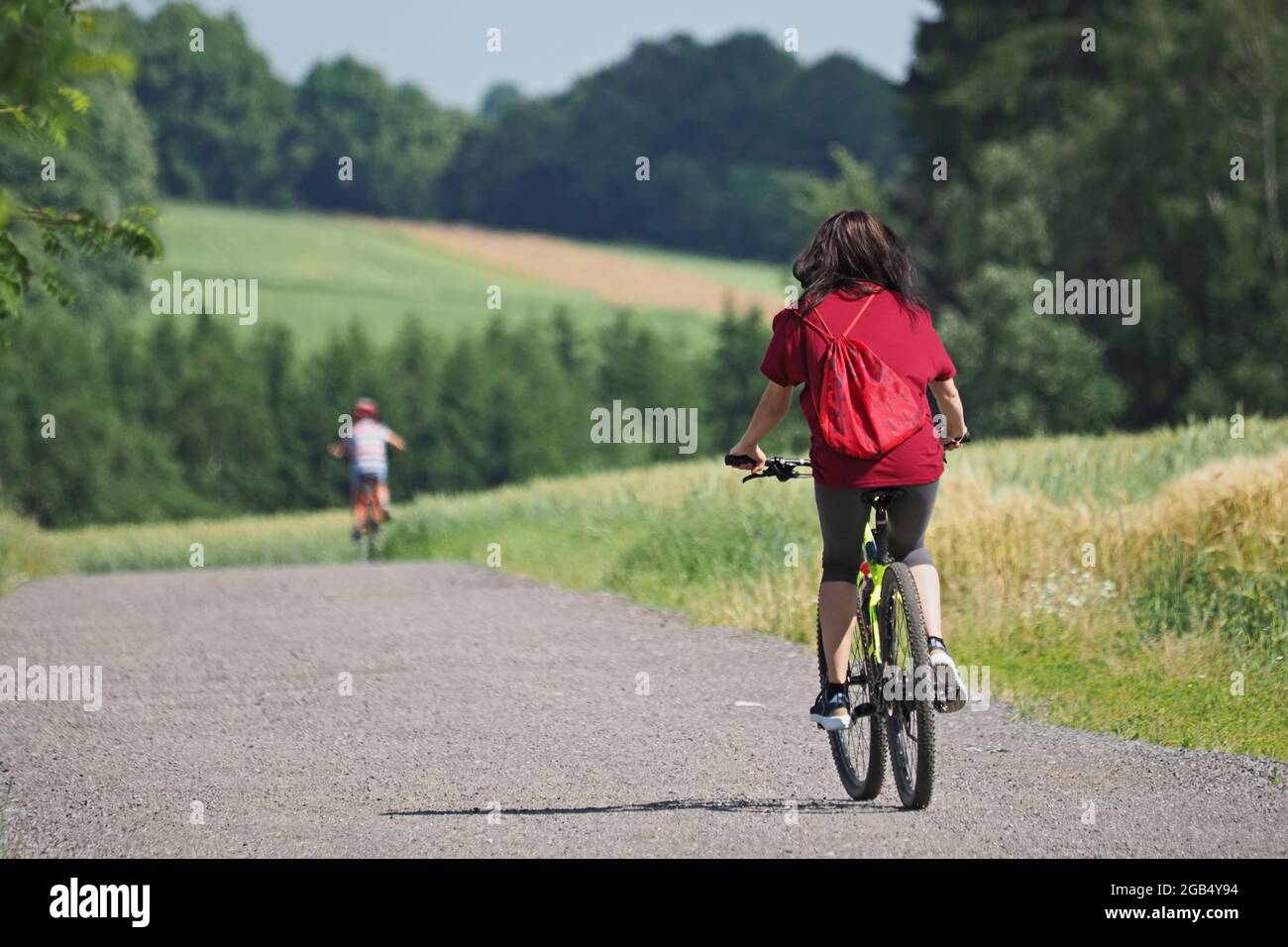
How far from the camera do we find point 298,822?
258 inches

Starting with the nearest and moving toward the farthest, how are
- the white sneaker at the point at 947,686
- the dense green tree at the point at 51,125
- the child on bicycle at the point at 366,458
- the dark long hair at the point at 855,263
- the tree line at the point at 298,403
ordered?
1. the dense green tree at the point at 51,125
2. the white sneaker at the point at 947,686
3. the dark long hair at the point at 855,263
4. the child on bicycle at the point at 366,458
5. the tree line at the point at 298,403

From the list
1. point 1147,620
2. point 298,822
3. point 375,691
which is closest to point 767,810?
point 298,822

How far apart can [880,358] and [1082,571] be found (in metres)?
5.82

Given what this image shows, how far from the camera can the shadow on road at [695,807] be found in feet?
21.8

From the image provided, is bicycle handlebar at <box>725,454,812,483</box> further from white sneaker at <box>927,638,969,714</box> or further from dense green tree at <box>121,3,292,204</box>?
dense green tree at <box>121,3,292,204</box>

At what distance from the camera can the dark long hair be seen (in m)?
6.48

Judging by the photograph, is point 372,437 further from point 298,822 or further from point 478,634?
point 298,822

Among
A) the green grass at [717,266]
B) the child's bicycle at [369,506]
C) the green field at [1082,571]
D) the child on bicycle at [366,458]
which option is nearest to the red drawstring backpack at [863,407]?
the green field at [1082,571]

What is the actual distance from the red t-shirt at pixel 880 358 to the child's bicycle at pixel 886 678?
87 millimetres

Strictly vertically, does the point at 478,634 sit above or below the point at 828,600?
below

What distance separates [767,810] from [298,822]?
169cm

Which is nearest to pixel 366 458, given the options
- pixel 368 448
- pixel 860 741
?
pixel 368 448

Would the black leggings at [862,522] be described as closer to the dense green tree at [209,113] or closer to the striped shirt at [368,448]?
the striped shirt at [368,448]

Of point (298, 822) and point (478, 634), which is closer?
point (298, 822)
